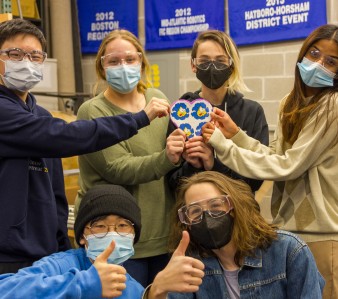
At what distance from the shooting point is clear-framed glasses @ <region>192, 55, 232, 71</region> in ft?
7.89

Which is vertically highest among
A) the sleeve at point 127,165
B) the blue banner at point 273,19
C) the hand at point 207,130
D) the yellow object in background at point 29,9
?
the yellow object in background at point 29,9

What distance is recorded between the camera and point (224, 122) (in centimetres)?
233

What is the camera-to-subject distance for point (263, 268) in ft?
6.40

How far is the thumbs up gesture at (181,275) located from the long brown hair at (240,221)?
0.28 m

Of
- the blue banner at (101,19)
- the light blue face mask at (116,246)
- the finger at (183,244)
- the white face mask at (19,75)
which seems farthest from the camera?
the blue banner at (101,19)

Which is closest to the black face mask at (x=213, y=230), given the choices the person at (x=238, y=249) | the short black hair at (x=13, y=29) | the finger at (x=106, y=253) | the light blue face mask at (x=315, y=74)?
the person at (x=238, y=249)

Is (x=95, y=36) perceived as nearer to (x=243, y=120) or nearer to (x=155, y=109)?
(x=243, y=120)

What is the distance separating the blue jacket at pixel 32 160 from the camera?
1.93 m

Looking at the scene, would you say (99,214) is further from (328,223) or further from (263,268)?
(328,223)

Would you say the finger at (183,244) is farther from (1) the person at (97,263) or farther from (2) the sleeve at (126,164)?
(2) the sleeve at (126,164)

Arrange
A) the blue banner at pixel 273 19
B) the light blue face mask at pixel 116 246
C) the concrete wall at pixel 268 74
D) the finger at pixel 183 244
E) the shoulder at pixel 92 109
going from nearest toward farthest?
the finger at pixel 183 244 < the light blue face mask at pixel 116 246 < the shoulder at pixel 92 109 < the blue banner at pixel 273 19 < the concrete wall at pixel 268 74

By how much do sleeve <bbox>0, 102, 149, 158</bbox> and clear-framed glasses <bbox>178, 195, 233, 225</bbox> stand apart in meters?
0.40

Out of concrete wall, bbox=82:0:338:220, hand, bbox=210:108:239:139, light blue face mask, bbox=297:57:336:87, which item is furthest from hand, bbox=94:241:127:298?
concrete wall, bbox=82:0:338:220

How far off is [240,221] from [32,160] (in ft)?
2.64
